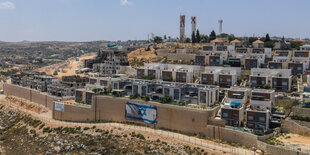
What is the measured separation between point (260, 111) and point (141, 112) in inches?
618

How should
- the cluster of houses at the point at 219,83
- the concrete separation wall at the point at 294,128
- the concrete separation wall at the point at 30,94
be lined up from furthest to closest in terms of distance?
the concrete separation wall at the point at 30,94, the cluster of houses at the point at 219,83, the concrete separation wall at the point at 294,128

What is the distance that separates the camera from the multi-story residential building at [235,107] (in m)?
35.9

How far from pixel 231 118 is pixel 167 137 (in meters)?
7.91

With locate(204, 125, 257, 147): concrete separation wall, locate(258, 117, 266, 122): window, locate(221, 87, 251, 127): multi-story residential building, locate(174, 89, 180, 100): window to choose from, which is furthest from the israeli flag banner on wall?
locate(258, 117, 266, 122): window

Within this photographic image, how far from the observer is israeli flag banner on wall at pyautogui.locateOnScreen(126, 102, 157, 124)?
41.5 metres

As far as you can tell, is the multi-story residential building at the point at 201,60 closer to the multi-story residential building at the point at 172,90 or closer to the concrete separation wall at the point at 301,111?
the multi-story residential building at the point at 172,90

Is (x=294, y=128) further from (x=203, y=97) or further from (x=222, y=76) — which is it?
(x=222, y=76)

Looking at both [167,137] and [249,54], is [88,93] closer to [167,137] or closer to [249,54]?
[167,137]

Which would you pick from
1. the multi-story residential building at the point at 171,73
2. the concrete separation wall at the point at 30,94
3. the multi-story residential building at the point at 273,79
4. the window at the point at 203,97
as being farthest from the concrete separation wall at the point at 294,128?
the concrete separation wall at the point at 30,94

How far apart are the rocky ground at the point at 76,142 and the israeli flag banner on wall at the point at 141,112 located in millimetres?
3198

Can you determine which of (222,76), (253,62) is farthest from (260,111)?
(253,62)

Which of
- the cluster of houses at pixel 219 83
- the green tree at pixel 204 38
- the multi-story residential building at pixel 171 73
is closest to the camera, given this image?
the cluster of houses at pixel 219 83

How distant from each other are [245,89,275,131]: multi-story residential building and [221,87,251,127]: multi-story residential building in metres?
0.98

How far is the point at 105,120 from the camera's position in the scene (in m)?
45.4
